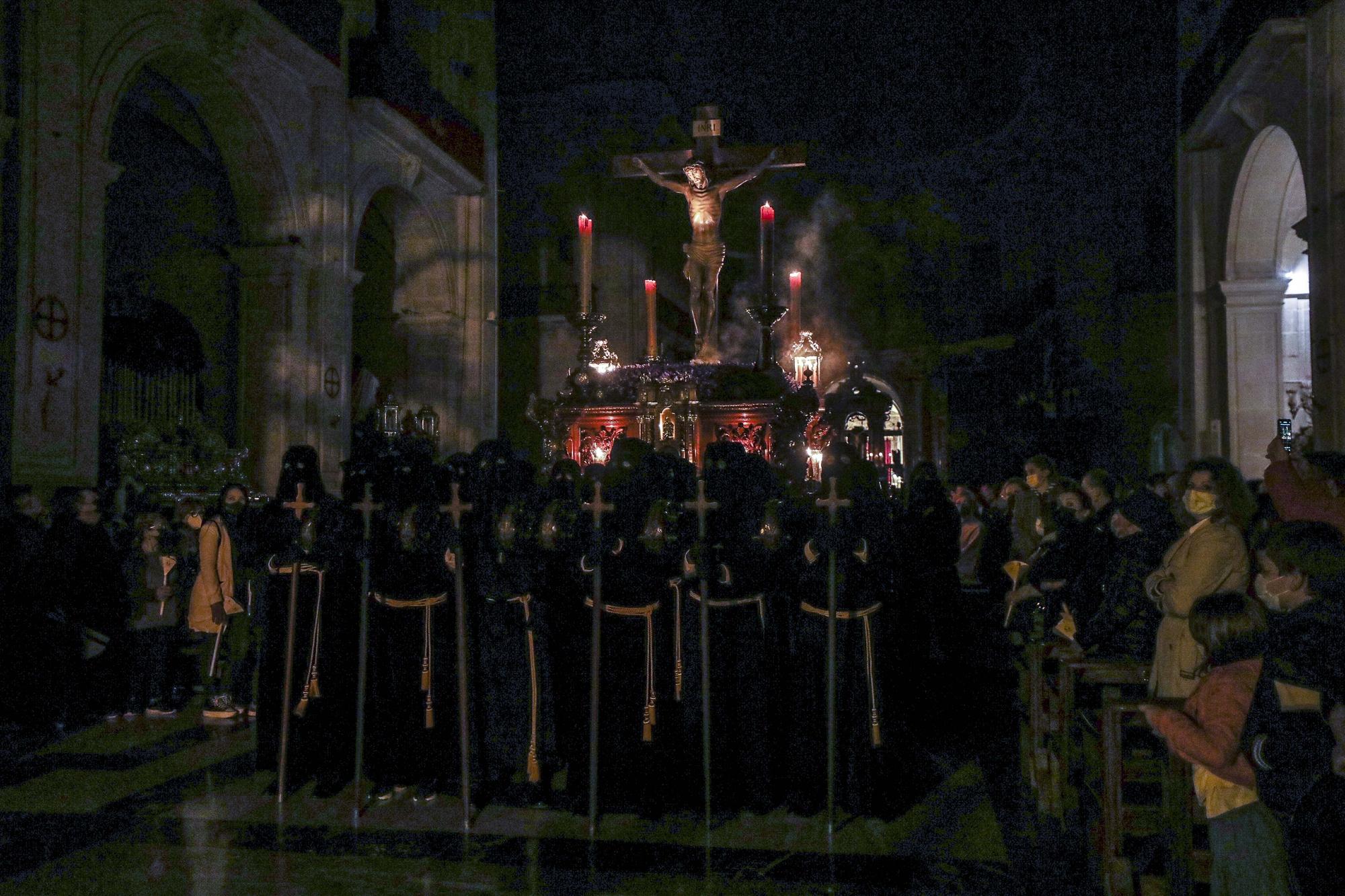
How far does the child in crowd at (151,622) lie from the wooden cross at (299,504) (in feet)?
9.49

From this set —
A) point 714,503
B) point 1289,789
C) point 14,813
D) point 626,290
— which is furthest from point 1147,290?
point 14,813

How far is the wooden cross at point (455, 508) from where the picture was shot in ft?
17.9

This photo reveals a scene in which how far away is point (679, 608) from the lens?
5.58 m

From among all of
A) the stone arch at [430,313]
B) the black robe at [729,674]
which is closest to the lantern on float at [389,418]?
the stone arch at [430,313]

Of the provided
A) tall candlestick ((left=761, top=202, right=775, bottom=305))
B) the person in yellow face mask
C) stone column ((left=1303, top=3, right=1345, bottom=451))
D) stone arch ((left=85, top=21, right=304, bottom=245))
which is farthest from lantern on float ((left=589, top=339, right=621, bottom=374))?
stone column ((left=1303, top=3, right=1345, bottom=451))

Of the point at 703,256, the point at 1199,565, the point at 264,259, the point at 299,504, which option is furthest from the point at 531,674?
the point at 264,259

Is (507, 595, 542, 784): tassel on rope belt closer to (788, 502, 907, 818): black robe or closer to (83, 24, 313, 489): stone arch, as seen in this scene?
(788, 502, 907, 818): black robe

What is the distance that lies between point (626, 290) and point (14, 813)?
49.4 feet

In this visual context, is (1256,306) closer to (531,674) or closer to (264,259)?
(531,674)

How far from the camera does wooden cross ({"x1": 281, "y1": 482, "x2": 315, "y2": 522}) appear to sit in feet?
18.9

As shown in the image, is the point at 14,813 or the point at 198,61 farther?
the point at 198,61

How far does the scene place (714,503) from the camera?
17.4ft

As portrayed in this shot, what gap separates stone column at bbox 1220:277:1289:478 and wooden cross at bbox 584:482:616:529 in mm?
10491

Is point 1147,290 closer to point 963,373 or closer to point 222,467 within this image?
point 963,373
